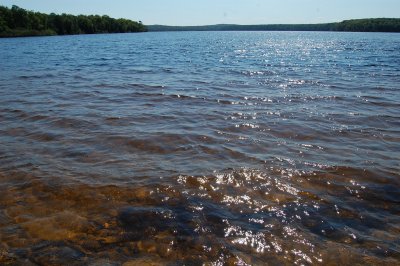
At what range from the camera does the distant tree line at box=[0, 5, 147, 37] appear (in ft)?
294

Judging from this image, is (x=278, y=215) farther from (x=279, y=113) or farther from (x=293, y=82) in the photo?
(x=293, y=82)

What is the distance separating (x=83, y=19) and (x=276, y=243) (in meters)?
135

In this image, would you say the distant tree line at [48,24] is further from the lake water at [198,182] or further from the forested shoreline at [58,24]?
the lake water at [198,182]

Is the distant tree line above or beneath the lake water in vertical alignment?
above

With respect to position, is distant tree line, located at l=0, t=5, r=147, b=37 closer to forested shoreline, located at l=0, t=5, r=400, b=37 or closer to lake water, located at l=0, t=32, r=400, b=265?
forested shoreline, located at l=0, t=5, r=400, b=37

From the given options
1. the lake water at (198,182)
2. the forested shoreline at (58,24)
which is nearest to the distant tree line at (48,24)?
the forested shoreline at (58,24)

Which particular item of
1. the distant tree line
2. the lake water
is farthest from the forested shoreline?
the lake water

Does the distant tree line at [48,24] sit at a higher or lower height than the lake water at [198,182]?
higher

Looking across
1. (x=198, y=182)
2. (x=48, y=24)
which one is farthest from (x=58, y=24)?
(x=198, y=182)

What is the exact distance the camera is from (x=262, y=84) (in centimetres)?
1714

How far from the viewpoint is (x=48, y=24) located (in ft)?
350

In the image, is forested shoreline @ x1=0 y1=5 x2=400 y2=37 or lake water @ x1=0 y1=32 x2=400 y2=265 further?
forested shoreline @ x1=0 y1=5 x2=400 y2=37

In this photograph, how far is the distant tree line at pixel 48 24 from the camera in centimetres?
8956

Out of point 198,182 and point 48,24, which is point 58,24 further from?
point 198,182
